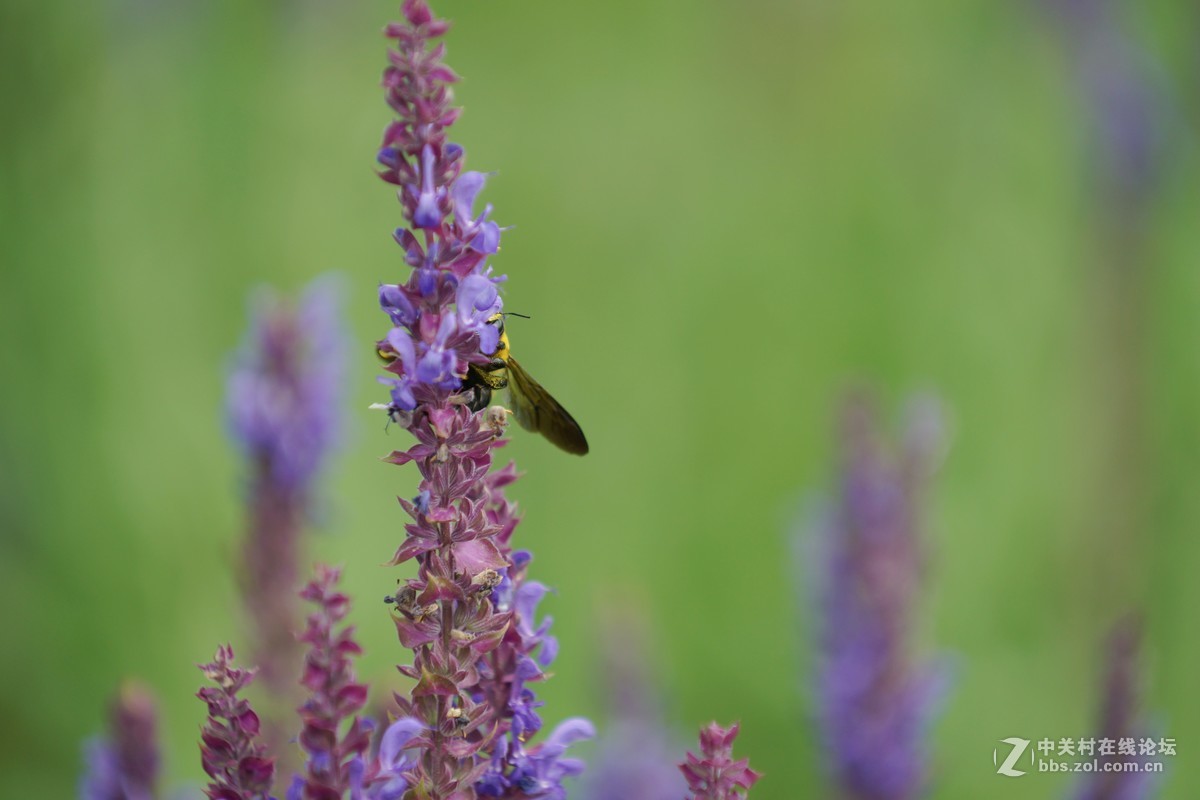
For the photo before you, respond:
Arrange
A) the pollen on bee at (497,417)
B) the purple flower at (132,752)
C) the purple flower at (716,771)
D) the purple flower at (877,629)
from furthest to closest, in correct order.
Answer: the purple flower at (877,629), the purple flower at (132,752), the pollen on bee at (497,417), the purple flower at (716,771)

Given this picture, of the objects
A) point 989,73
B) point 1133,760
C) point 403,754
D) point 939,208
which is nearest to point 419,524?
Answer: point 403,754

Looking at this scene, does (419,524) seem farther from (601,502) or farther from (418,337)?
(601,502)

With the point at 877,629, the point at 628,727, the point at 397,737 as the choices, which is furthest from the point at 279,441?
the point at 397,737

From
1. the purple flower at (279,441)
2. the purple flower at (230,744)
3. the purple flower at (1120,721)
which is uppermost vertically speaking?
the purple flower at (279,441)

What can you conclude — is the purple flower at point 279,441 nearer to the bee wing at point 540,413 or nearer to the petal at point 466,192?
the bee wing at point 540,413

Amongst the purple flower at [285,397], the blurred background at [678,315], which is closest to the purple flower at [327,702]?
the purple flower at [285,397]

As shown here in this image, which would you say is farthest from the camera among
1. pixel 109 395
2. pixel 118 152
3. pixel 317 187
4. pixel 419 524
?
pixel 317 187
